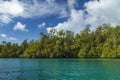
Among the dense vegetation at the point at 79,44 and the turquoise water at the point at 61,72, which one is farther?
the dense vegetation at the point at 79,44

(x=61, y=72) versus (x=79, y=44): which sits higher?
(x=79, y=44)

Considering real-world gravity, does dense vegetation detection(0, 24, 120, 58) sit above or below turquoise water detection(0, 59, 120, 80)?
above

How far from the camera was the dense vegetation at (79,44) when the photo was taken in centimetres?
11144

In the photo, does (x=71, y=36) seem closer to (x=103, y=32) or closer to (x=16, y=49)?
(x=103, y=32)

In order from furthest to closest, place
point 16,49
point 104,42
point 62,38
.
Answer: point 16,49 < point 62,38 < point 104,42

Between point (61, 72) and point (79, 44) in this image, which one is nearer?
point (61, 72)

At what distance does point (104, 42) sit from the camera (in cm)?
11656

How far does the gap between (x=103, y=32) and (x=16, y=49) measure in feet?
198

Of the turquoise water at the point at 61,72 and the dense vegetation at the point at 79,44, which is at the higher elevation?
the dense vegetation at the point at 79,44

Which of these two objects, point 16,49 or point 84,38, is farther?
point 16,49

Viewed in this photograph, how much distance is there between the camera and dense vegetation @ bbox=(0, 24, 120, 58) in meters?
111

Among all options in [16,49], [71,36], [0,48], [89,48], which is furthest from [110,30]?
[0,48]

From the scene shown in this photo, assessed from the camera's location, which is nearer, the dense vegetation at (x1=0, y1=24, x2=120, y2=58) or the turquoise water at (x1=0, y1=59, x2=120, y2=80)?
the turquoise water at (x1=0, y1=59, x2=120, y2=80)

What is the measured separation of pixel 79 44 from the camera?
410 feet
